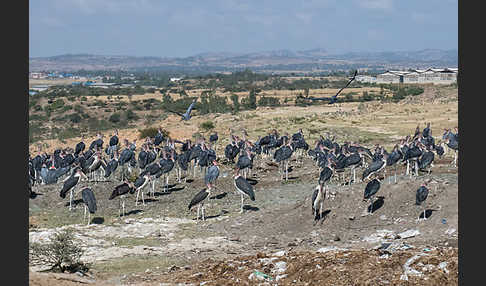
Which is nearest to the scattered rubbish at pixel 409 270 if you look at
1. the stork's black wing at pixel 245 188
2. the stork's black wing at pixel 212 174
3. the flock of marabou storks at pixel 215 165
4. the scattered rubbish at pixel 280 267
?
the scattered rubbish at pixel 280 267

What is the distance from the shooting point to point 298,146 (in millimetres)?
30578

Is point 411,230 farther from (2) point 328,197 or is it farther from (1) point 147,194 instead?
(1) point 147,194

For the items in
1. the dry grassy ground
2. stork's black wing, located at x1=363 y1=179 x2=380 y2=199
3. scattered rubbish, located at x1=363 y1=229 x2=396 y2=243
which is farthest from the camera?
stork's black wing, located at x1=363 y1=179 x2=380 y2=199

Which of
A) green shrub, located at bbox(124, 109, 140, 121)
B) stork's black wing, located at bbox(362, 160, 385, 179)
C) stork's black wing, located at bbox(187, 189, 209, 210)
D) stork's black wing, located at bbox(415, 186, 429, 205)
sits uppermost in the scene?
green shrub, located at bbox(124, 109, 140, 121)

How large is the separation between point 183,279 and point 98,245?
539 centimetres

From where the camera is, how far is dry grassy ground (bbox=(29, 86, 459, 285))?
13.3 metres

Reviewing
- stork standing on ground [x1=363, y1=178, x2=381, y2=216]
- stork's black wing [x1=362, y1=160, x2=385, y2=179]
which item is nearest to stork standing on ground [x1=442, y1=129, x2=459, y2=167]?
stork's black wing [x1=362, y1=160, x2=385, y2=179]

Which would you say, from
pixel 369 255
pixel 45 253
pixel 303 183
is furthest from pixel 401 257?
pixel 303 183

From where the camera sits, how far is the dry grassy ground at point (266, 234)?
13.3m

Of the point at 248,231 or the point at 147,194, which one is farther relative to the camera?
the point at 147,194

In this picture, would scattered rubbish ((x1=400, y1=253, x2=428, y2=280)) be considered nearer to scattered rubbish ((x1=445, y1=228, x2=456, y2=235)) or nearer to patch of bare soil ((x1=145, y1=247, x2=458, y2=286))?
patch of bare soil ((x1=145, y1=247, x2=458, y2=286))

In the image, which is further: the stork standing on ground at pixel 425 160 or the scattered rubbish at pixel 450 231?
the stork standing on ground at pixel 425 160

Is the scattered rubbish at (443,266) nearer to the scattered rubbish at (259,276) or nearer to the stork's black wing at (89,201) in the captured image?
the scattered rubbish at (259,276)

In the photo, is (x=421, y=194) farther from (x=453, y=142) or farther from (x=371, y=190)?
(x=453, y=142)
